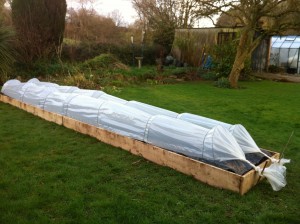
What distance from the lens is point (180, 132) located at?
409 centimetres

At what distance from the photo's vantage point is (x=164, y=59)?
17984mm

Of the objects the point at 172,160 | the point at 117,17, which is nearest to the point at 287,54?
the point at 117,17

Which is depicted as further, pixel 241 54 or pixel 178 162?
pixel 241 54

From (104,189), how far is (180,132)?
4.45 feet

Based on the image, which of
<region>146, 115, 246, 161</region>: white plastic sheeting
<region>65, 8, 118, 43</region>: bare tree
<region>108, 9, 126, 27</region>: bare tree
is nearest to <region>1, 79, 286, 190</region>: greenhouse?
<region>146, 115, 246, 161</region>: white plastic sheeting

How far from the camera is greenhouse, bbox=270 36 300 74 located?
16.8 metres

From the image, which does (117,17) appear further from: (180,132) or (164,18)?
(180,132)

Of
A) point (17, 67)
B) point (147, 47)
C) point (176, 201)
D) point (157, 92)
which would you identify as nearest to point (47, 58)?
point (17, 67)

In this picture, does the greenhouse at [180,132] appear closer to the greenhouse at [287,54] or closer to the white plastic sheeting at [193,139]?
the white plastic sheeting at [193,139]

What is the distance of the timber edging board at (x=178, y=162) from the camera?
11.3 ft

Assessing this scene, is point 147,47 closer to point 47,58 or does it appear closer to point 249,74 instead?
point 249,74

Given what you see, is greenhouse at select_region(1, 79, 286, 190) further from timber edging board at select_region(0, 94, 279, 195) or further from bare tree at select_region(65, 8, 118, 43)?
bare tree at select_region(65, 8, 118, 43)

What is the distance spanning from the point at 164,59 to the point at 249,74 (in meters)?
5.44

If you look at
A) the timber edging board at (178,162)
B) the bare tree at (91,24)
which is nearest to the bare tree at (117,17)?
the bare tree at (91,24)
